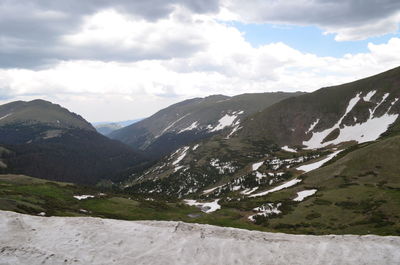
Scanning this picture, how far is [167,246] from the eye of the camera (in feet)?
63.7

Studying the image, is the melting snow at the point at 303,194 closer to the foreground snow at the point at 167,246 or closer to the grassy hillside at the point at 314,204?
the grassy hillside at the point at 314,204

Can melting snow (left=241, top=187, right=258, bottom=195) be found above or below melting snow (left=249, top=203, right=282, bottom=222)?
below

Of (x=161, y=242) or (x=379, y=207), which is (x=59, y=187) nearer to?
(x=379, y=207)

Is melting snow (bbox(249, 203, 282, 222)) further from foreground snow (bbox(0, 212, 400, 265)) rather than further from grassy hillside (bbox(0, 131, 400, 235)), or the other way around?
foreground snow (bbox(0, 212, 400, 265))

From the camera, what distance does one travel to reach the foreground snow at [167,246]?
17.9 m

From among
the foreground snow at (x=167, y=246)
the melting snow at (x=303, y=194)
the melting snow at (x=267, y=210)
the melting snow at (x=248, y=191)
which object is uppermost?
the foreground snow at (x=167, y=246)

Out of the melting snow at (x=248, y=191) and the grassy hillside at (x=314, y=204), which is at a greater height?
the grassy hillside at (x=314, y=204)

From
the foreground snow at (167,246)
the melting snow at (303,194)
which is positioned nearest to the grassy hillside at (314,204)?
the melting snow at (303,194)

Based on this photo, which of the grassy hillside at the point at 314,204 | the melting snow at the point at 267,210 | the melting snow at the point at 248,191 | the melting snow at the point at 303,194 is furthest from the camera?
the melting snow at the point at 248,191

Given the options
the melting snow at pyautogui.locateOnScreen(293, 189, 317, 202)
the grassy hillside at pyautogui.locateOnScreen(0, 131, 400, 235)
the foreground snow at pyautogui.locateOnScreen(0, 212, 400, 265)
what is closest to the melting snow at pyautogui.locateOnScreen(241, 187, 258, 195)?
the grassy hillside at pyautogui.locateOnScreen(0, 131, 400, 235)

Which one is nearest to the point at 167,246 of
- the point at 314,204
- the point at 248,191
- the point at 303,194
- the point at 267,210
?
the point at 314,204

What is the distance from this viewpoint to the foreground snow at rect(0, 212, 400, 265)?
1787 centimetres

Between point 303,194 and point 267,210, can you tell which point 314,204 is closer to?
point 267,210

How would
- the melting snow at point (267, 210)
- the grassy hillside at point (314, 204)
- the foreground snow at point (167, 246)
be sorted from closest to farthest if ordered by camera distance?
1. the foreground snow at point (167, 246)
2. the grassy hillside at point (314, 204)
3. the melting snow at point (267, 210)
